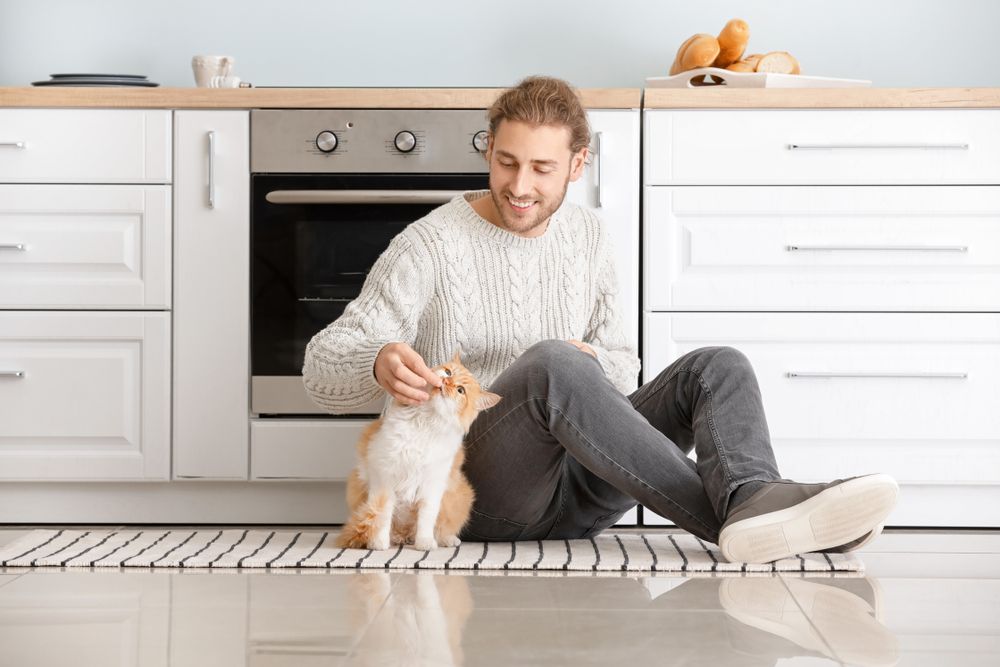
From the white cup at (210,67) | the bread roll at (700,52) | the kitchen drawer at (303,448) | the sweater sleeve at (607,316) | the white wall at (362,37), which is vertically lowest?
the kitchen drawer at (303,448)

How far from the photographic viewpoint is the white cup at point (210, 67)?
2805 millimetres

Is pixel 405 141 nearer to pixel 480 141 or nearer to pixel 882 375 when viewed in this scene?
pixel 480 141

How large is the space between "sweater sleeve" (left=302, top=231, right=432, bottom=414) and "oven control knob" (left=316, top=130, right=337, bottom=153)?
625 millimetres

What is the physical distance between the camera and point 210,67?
281 centimetres

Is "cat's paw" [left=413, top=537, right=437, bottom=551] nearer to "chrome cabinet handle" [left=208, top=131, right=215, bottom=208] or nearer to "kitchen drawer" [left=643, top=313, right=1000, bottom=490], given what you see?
"kitchen drawer" [left=643, top=313, right=1000, bottom=490]

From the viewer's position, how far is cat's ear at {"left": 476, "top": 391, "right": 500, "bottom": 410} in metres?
1.83

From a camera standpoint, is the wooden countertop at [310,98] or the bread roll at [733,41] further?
the bread roll at [733,41]

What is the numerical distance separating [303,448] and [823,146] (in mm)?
1337

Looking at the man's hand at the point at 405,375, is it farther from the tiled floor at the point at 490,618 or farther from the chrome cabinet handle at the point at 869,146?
the chrome cabinet handle at the point at 869,146

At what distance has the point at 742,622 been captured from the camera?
1449mm

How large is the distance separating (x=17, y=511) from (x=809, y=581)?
5.84 feet

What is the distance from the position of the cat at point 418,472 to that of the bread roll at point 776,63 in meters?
1.33

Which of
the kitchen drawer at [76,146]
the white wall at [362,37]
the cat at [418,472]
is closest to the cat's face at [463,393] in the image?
the cat at [418,472]

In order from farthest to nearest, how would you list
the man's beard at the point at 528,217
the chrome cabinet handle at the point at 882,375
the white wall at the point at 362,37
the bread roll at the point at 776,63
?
the white wall at the point at 362,37 < the bread roll at the point at 776,63 < the chrome cabinet handle at the point at 882,375 < the man's beard at the point at 528,217
